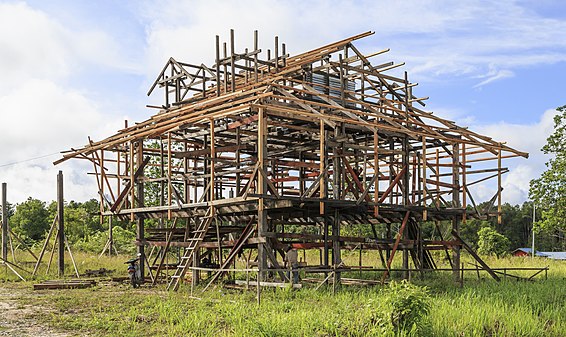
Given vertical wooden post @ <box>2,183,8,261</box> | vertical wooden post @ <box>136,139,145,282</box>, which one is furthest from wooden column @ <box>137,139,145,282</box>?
vertical wooden post @ <box>2,183,8,261</box>

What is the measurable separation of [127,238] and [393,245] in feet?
79.7

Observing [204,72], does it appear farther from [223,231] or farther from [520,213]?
[520,213]

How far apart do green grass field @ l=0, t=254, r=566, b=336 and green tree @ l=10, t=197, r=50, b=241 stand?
41.8 m

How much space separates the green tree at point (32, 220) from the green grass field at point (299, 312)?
137 ft

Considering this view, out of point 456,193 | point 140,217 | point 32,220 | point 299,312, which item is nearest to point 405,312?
point 299,312

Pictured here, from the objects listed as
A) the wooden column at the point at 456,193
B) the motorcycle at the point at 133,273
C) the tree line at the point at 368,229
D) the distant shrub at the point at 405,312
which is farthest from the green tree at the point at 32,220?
the distant shrub at the point at 405,312

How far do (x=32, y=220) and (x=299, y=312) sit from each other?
171 feet

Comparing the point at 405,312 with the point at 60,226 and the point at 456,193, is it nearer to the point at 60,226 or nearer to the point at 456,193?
the point at 456,193

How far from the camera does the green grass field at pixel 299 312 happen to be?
1342 cm

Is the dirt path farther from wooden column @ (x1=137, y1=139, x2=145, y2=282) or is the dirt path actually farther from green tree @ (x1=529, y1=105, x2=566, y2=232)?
green tree @ (x1=529, y1=105, x2=566, y2=232)

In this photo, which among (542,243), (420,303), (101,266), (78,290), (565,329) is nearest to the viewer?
(420,303)

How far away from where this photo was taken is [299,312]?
14.6 metres

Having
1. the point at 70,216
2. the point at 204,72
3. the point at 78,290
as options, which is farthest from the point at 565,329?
the point at 70,216

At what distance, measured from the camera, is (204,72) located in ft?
90.1
